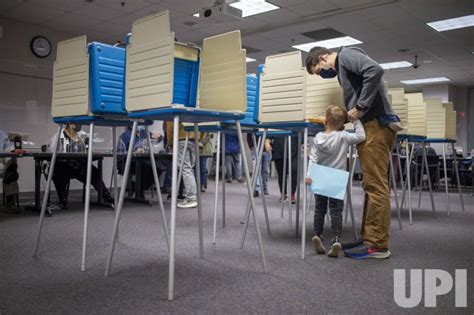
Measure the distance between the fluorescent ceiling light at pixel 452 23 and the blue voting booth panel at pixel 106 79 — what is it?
6605mm

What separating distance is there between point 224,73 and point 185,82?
21 cm

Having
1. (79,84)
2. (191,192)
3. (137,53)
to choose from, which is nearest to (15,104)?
(191,192)

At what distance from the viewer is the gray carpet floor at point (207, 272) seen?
1660 mm

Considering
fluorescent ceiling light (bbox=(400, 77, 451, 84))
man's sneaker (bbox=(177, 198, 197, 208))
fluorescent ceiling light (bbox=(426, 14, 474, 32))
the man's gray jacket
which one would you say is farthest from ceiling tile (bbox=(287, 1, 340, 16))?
fluorescent ceiling light (bbox=(400, 77, 451, 84))

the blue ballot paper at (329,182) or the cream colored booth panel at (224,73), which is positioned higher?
the cream colored booth panel at (224,73)

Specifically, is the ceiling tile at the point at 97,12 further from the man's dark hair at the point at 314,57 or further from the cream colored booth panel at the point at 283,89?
the man's dark hair at the point at 314,57

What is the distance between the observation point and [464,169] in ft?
29.2

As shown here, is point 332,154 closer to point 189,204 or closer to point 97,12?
point 189,204

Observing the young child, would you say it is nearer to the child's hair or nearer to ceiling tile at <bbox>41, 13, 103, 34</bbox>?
the child's hair

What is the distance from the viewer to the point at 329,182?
2504 mm

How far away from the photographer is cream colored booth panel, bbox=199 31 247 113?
6.86 feet

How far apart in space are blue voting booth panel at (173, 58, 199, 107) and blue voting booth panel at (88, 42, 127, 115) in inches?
12.2

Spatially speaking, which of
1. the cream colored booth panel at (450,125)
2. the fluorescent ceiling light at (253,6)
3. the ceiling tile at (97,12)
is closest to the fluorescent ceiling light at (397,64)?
the fluorescent ceiling light at (253,6)

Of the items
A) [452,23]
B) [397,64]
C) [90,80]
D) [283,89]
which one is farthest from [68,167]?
[397,64]
